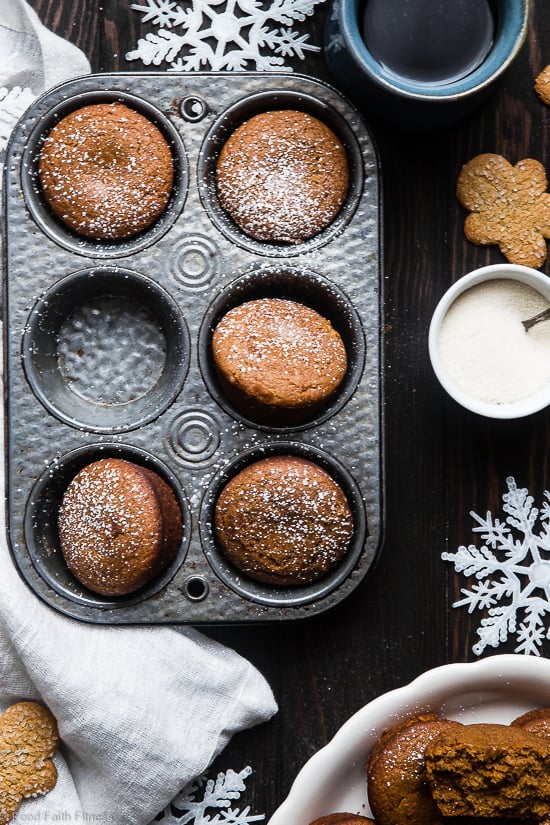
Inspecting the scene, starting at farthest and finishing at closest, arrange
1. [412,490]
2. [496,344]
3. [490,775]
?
[412,490] → [496,344] → [490,775]

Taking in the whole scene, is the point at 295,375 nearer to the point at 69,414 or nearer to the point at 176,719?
the point at 69,414

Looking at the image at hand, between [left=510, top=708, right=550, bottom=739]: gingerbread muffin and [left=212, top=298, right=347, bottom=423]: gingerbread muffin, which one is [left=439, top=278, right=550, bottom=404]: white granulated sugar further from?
[left=510, top=708, right=550, bottom=739]: gingerbread muffin

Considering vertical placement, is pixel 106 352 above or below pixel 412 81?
below

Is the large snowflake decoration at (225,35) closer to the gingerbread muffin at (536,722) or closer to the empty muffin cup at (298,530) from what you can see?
the empty muffin cup at (298,530)

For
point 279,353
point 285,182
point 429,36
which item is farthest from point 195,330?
point 429,36

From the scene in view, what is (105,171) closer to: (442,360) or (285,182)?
(285,182)
